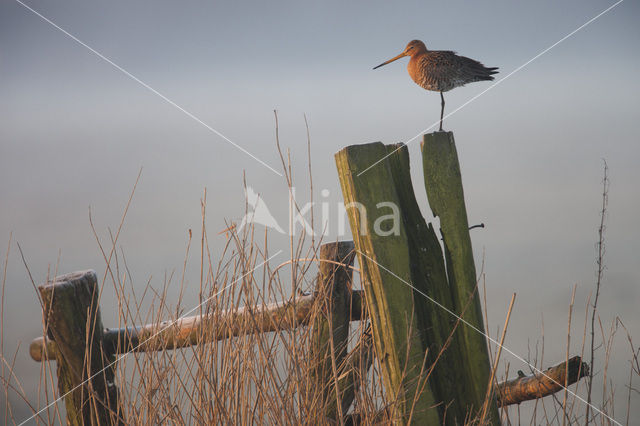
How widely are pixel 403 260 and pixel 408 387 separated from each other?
48cm

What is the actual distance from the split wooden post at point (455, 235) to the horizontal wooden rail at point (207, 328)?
47 centimetres

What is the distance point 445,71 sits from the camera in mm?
2971

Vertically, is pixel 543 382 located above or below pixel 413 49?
below

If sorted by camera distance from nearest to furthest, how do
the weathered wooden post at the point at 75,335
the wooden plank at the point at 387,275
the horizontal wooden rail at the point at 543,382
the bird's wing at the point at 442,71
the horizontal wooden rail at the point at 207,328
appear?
1. the horizontal wooden rail at the point at 207,328
2. the wooden plank at the point at 387,275
3. the horizontal wooden rail at the point at 543,382
4. the weathered wooden post at the point at 75,335
5. the bird's wing at the point at 442,71

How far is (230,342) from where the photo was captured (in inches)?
73.2

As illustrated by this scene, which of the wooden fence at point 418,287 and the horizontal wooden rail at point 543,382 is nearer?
the wooden fence at point 418,287

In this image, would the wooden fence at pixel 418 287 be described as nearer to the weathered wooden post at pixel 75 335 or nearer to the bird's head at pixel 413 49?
the weathered wooden post at pixel 75 335

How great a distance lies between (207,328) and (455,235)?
1.01 m

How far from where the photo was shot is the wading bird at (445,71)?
9.77 feet

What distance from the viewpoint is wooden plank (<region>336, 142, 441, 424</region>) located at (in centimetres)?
201

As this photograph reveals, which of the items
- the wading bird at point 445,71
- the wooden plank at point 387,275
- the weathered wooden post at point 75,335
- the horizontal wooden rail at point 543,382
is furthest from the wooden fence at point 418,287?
the wading bird at point 445,71

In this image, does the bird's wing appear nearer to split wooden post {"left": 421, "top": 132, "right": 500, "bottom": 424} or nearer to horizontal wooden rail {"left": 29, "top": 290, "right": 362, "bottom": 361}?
split wooden post {"left": 421, "top": 132, "right": 500, "bottom": 424}

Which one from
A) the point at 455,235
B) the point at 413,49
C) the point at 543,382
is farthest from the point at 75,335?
the point at 413,49

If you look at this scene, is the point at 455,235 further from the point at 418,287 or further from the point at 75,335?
the point at 75,335
